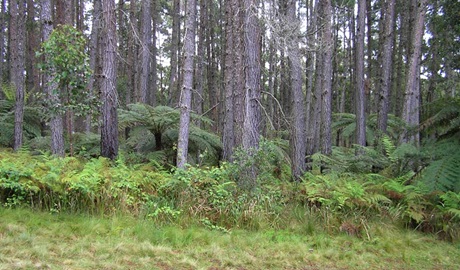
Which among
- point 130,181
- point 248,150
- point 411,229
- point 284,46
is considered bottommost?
point 411,229

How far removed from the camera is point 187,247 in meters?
4.53

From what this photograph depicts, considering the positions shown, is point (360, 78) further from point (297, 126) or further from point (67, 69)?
point (67, 69)

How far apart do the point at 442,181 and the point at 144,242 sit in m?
4.75

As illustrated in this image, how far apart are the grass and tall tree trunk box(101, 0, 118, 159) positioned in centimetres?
310

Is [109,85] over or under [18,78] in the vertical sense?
under

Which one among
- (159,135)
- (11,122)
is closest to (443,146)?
(159,135)

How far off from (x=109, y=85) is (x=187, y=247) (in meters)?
4.53

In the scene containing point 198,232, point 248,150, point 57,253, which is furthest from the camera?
point 248,150

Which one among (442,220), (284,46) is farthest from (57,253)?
(442,220)

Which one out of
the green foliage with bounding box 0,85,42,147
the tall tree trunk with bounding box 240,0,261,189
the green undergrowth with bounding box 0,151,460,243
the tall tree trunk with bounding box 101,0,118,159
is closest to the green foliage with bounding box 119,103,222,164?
the tall tree trunk with bounding box 101,0,118,159

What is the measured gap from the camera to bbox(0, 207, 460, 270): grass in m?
3.81

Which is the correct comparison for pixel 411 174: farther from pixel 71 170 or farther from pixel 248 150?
pixel 71 170

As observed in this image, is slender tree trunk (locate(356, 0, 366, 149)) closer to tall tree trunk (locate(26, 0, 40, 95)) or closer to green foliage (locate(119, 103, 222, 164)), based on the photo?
green foliage (locate(119, 103, 222, 164))

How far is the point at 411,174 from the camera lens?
7047mm
